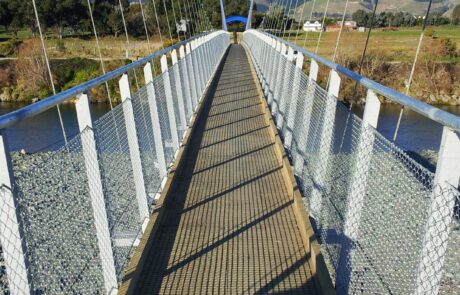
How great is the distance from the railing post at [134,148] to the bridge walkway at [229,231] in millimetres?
242

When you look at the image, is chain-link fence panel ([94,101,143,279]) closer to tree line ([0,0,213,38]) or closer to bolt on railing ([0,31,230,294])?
bolt on railing ([0,31,230,294])

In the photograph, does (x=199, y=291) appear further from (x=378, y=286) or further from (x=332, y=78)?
(x=332, y=78)

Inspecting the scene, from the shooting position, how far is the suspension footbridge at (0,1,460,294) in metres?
1.89

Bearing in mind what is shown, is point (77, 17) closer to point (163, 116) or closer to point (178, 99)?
point (178, 99)

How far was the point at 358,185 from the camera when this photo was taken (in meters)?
2.68

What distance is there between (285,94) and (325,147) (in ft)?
10.4

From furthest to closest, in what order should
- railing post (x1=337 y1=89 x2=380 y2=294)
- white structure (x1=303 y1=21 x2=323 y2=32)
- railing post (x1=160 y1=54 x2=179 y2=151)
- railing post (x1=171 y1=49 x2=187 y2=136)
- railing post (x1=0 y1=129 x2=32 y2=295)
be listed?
white structure (x1=303 y1=21 x2=323 y2=32) → railing post (x1=171 y1=49 x2=187 y2=136) → railing post (x1=160 y1=54 x2=179 y2=151) → railing post (x1=337 y1=89 x2=380 y2=294) → railing post (x1=0 y1=129 x2=32 y2=295)

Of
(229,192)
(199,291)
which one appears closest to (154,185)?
(229,192)

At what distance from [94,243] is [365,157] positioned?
1657 mm

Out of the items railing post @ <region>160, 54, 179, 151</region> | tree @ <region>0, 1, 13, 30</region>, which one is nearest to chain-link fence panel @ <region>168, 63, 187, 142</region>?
railing post @ <region>160, 54, 179, 151</region>

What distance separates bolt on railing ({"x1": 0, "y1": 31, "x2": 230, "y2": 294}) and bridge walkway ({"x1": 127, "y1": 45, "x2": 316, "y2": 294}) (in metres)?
0.24

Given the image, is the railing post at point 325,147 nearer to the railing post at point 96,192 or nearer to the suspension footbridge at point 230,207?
the suspension footbridge at point 230,207

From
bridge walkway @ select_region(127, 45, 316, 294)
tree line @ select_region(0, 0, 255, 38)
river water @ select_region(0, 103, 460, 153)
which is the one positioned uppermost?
bridge walkway @ select_region(127, 45, 316, 294)

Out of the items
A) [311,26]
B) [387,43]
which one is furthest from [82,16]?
[311,26]
